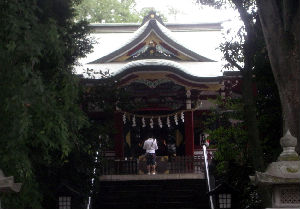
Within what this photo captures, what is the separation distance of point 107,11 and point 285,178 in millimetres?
29381

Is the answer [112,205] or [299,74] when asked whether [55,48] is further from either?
[112,205]

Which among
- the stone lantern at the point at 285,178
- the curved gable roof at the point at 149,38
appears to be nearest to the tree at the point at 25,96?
the stone lantern at the point at 285,178

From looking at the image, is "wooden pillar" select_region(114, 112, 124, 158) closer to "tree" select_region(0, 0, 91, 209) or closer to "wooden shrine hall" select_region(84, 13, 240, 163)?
"wooden shrine hall" select_region(84, 13, 240, 163)

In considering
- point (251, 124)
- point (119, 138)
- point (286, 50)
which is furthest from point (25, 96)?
point (119, 138)

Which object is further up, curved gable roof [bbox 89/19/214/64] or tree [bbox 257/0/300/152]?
curved gable roof [bbox 89/19/214/64]

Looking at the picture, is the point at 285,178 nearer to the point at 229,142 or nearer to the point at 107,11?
the point at 229,142

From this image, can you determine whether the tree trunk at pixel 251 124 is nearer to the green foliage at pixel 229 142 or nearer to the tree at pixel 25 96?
the green foliage at pixel 229 142

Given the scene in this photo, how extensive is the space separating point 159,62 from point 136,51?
1.81m

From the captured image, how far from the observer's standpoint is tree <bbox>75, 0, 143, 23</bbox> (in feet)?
109

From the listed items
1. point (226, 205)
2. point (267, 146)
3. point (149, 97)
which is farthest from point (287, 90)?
point (149, 97)

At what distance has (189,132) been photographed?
18.5 m

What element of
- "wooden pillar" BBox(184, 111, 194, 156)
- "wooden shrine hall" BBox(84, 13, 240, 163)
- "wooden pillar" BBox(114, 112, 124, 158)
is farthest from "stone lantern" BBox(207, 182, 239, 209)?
"wooden pillar" BBox(114, 112, 124, 158)

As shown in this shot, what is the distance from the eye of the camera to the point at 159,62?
55.7 feet

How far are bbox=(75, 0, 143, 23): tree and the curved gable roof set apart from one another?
47.1ft
